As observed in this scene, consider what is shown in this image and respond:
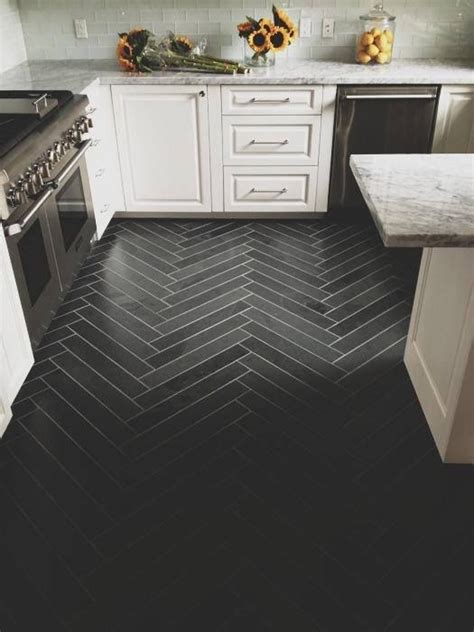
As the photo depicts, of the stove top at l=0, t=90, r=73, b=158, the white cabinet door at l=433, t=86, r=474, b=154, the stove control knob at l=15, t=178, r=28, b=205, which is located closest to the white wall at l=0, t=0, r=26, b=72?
the stove top at l=0, t=90, r=73, b=158

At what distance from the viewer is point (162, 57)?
11.9ft

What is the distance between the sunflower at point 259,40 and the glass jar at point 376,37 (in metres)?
0.59

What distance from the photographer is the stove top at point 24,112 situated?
96.8 inches

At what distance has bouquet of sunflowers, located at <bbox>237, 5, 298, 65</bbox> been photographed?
353 cm

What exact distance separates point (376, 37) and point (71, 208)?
204 centimetres

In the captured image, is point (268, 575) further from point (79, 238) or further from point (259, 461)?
point (79, 238)

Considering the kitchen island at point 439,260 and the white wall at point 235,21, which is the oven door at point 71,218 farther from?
the kitchen island at point 439,260

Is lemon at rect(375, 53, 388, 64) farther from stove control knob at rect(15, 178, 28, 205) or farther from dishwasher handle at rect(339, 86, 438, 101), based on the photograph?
stove control knob at rect(15, 178, 28, 205)

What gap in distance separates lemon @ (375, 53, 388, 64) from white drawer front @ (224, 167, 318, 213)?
0.73m

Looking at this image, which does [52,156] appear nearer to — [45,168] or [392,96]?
[45,168]

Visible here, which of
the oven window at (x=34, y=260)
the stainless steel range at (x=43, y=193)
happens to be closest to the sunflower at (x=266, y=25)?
the stainless steel range at (x=43, y=193)

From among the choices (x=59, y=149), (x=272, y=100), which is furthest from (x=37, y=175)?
(x=272, y=100)

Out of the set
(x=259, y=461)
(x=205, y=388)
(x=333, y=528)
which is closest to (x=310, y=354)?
(x=205, y=388)

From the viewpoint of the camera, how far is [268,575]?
1828 millimetres
